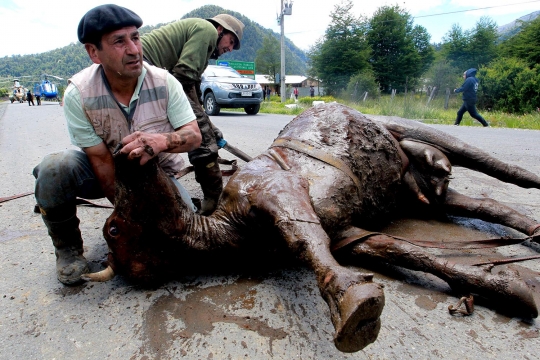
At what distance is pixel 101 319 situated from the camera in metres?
2.00

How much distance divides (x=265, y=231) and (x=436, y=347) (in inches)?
42.0

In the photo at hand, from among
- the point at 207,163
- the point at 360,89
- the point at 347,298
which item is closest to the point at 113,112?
the point at 207,163

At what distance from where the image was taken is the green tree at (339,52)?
43062 mm

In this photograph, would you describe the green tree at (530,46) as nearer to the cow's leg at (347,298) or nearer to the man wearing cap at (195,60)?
the man wearing cap at (195,60)

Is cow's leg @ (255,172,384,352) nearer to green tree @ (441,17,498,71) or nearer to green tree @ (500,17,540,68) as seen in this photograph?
green tree @ (500,17,540,68)

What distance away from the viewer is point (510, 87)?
22750mm

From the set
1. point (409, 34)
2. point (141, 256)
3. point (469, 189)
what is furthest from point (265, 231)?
point (409, 34)

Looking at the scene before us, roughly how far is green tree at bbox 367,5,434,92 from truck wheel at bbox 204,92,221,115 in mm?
35784

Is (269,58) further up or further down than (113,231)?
further up

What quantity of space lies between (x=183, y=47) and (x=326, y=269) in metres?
3.02

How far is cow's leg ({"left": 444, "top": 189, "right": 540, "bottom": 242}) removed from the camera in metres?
2.86

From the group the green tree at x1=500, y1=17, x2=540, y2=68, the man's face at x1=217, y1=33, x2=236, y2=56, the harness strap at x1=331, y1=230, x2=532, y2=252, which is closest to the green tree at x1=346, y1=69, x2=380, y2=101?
the green tree at x1=500, y1=17, x2=540, y2=68

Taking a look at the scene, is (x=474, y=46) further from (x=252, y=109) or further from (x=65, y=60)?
(x=65, y=60)

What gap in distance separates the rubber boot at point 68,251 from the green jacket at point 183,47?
6.21 ft
